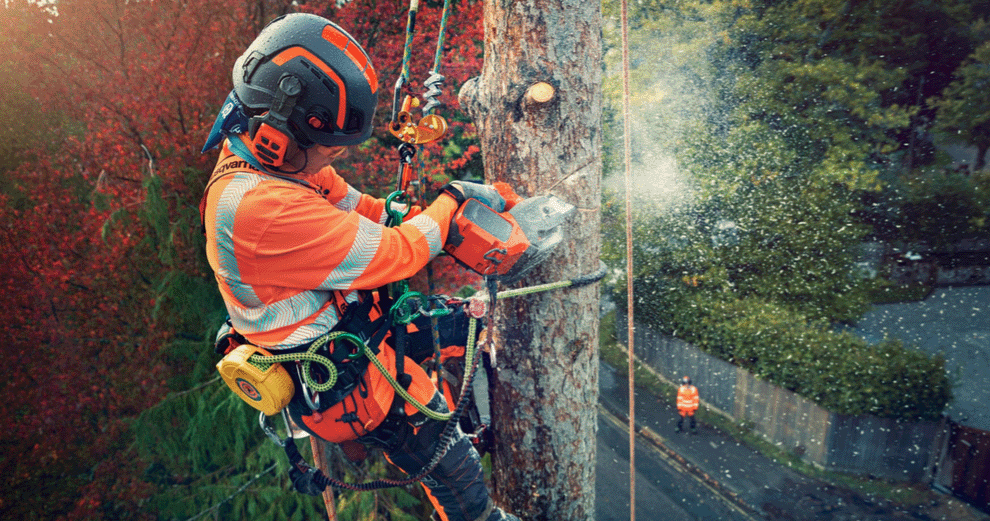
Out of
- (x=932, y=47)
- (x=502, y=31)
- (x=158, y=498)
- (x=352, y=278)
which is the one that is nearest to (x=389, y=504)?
(x=158, y=498)

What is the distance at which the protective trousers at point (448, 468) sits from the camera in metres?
2.23

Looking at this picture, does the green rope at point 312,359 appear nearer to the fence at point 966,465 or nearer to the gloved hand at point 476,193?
the gloved hand at point 476,193

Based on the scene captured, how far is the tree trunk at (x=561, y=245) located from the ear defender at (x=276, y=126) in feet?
2.79

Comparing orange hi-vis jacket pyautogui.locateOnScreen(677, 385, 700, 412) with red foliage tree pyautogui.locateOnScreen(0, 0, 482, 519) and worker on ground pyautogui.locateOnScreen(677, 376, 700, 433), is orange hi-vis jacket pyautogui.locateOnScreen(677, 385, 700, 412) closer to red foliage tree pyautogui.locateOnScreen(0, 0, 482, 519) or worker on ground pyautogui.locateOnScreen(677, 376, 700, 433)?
worker on ground pyautogui.locateOnScreen(677, 376, 700, 433)

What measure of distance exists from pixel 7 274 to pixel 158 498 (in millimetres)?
3961

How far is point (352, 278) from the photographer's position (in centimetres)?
179

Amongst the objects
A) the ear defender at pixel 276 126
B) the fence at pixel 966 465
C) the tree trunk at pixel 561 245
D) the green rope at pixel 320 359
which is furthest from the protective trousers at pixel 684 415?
the ear defender at pixel 276 126

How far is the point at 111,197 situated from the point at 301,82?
6.06 metres

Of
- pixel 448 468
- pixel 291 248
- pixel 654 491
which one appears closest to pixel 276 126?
pixel 291 248

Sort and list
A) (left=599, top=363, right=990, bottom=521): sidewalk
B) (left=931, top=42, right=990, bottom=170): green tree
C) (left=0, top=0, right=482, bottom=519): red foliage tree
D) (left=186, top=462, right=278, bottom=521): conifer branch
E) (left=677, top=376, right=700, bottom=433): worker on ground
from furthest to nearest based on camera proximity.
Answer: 1. (left=931, top=42, right=990, bottom=170): green tree
2. (left=677, top=376, right=700, bottom=433): worker on ground
3. (left=599, top=363, right=990, bottom=521): sidewalk
4. (left=0, top=0, right=482, bottom=519): red foliage tree
5. (left=186, top=462, right=278, bottom=521): conifer branch

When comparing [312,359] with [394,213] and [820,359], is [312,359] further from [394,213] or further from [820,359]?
[820,359]

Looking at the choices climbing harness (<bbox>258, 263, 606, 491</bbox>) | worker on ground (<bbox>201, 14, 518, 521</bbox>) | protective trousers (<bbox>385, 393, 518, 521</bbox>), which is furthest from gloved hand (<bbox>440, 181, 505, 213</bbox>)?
protective trousers (<bbox>385, 393, 518, 521</bbox>)

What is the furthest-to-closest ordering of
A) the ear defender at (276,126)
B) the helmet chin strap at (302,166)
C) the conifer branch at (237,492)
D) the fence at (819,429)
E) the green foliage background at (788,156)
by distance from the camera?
the green foliage background at (788,156), the fence at (819,429), the conifer branch at (237,492), the helmet chin strap at (302,166), the ear defender at (276,126)

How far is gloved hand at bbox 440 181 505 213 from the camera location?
6.36ft
